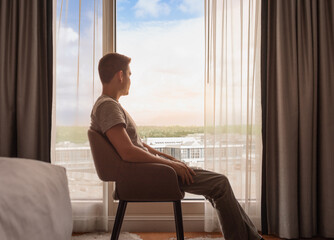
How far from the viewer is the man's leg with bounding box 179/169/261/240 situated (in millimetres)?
1706

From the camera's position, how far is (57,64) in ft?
8.21

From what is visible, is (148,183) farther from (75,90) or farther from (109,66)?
(75,90)

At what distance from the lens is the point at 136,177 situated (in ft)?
5.50

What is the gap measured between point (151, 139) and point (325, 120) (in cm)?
138

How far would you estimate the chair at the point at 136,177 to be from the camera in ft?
5.47

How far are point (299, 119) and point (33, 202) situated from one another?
1.94 meters

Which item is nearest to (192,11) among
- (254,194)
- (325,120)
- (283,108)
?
(283,108)

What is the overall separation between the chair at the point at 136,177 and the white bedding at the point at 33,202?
265mm

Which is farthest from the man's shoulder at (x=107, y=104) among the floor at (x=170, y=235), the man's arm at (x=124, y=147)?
the floor at (x=170, y=235)

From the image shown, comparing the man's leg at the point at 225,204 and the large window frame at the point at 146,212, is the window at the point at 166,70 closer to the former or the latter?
the large window frame at the point at 146,212

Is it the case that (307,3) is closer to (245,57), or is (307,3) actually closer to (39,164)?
(245,57)

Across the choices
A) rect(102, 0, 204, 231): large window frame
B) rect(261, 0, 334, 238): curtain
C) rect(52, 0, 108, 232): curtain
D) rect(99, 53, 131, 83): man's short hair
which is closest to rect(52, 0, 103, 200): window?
rect(52, 0, 108, 232): curtain

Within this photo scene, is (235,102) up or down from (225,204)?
up

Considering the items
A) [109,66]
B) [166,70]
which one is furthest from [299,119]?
[109,66]
